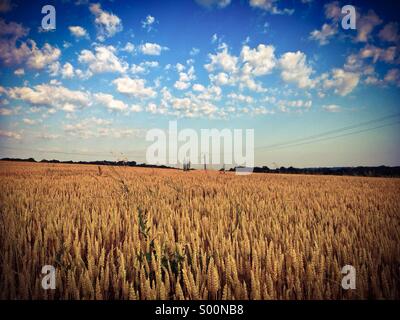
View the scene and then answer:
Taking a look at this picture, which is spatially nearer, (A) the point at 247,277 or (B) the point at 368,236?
(A) the point at 247,277

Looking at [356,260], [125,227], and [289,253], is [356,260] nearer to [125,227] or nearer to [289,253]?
[289,253]

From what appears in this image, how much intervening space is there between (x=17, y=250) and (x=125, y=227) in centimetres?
93

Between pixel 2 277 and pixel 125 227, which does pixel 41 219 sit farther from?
pixel 2 277

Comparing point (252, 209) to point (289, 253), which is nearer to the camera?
point (289, 253)

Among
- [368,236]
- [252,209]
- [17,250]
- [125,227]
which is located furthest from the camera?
[252,209]

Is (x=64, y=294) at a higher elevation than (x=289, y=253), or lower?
lower

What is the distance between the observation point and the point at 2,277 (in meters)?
1.47

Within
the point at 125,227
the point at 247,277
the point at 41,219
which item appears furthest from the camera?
the point at 41,219
